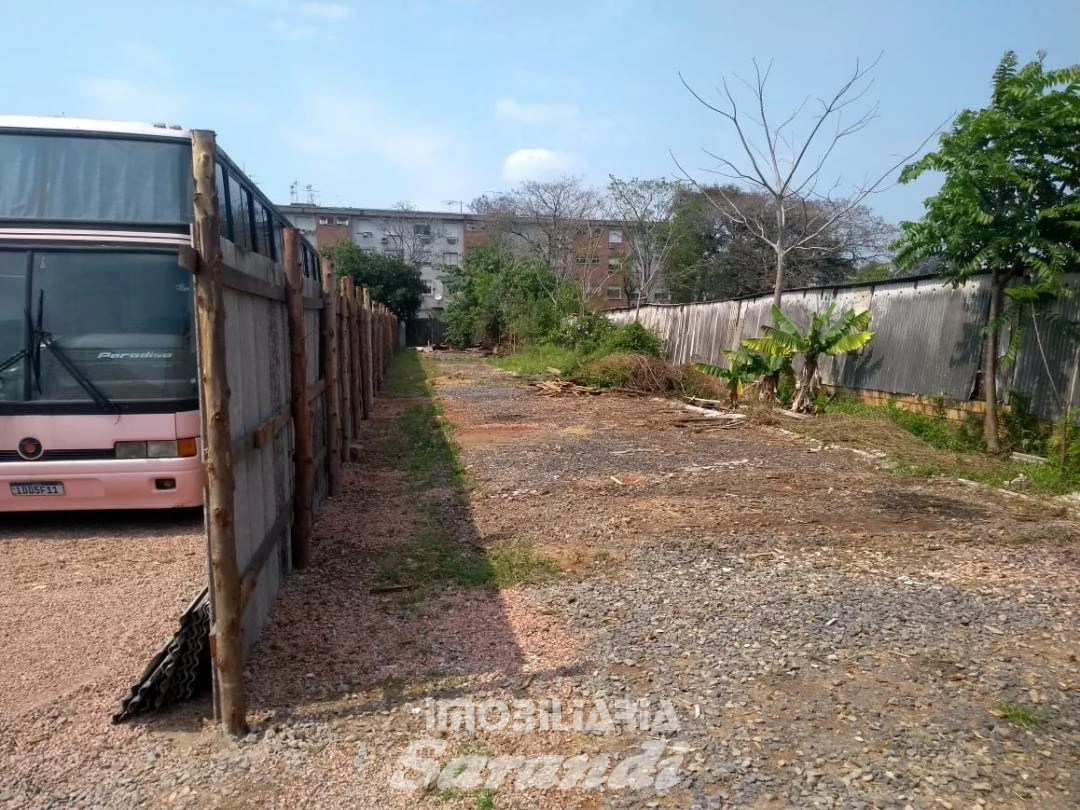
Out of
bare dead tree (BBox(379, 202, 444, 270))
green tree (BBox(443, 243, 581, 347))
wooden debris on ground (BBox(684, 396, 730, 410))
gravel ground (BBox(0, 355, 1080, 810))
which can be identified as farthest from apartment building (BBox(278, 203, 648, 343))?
gravel ground (BBox(0, 355, 1080, 810))

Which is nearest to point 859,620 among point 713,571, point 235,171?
point 713,571

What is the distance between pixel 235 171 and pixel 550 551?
451cm

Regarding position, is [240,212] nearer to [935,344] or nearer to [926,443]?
[926,443]

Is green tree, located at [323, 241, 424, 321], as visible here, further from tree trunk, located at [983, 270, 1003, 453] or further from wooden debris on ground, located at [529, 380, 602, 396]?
tree trunk, located at [983, 270, 1003, 453]

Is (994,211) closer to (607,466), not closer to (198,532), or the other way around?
(607,466)

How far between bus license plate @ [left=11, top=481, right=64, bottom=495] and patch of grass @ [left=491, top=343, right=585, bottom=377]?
15528 millimetres

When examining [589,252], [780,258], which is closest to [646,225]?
[589,252]

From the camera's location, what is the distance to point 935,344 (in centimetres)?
1158

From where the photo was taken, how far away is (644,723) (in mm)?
3459

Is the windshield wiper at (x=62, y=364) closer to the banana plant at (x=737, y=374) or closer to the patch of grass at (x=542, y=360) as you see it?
the banana plant at (x=737, y=374)

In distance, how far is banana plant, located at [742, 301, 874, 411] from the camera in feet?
42.8

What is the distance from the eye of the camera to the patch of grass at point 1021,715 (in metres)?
3.46

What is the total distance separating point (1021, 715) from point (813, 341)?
10.7 metres

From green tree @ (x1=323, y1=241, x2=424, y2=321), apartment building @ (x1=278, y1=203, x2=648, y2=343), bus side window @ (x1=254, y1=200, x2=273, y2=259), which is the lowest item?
bus side window @ (x1=254, y1=200, x2=273, y2=259)
